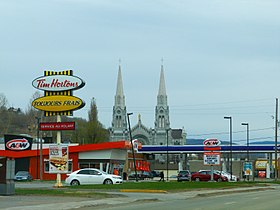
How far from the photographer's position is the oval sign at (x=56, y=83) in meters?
42.9

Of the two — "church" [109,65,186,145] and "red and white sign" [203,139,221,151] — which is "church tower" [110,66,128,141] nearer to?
"church" [109,65,186,145]

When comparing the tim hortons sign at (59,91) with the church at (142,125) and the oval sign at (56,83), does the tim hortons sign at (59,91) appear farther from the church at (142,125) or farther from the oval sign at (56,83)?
the church at (142,125)

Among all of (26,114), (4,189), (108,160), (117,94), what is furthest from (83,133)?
(4,189)

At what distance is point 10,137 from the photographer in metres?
78.9

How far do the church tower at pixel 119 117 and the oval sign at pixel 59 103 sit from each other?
12529 cm

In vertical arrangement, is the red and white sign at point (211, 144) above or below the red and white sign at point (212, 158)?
above

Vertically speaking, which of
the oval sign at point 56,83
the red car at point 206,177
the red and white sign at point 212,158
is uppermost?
the oval sign at point 56,83

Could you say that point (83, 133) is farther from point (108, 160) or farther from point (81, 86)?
point (81, 86)

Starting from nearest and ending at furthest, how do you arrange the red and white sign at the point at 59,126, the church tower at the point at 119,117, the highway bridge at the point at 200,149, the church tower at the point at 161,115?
the red and white sign at the point at 59,126 < the highway bridge at the point at 200,149 < the church tower at the point at 119,117 < the church tower at the point at 161,115

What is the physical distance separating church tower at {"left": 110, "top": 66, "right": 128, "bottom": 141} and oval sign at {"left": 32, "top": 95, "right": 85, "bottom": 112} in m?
125

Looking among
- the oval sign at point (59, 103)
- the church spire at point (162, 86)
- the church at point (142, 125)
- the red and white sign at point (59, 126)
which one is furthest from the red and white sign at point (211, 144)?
the church spire at point (162, 86)

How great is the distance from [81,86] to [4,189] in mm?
13894

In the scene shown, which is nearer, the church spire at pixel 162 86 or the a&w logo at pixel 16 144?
the a&w logo at pixel 16 144

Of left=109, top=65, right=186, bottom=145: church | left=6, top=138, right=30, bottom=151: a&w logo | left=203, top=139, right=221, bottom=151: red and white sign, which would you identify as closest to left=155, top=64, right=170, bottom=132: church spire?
left=109, top=65, right=186, bottom=145: church
